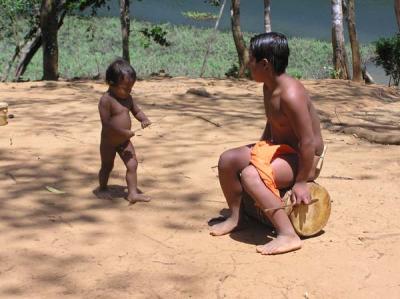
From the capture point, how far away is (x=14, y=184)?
11.1 ft

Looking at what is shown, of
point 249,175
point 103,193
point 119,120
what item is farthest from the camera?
point 103,193

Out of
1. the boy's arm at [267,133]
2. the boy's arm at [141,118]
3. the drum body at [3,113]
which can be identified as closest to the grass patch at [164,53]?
the drum body at [3,113]

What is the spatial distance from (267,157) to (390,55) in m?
10.3

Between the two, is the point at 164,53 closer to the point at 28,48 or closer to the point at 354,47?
the point at 28,48

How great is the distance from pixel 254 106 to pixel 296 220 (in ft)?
12.0

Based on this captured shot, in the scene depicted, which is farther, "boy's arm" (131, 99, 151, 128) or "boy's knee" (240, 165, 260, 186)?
"boy's arm" (131, 99, 151, 128)

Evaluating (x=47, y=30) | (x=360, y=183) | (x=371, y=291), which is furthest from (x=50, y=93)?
(x=371, y=291)

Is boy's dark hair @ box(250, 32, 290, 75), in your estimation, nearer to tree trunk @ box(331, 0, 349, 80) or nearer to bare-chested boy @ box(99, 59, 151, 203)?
bare-chested boy @ box(99, 59, 151, 203)

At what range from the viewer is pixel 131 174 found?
327 centimetres

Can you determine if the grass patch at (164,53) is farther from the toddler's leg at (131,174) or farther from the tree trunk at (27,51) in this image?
the toddler's leg at (131,174)

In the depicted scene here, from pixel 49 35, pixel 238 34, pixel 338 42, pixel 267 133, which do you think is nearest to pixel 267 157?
pixel 267 133

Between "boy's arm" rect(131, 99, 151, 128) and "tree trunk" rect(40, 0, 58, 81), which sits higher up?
"tree trunk" rect(40, 0, 58, 81)

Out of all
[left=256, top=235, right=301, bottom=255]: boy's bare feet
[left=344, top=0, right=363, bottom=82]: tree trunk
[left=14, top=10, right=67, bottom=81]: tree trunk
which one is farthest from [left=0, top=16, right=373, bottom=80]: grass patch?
[left=256, top=235, right=301, bottom=255]: boy's bare feet

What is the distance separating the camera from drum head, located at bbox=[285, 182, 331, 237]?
275 cm
